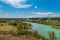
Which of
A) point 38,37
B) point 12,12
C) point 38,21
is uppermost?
point 12,12

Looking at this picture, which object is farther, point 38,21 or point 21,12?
point 38,21

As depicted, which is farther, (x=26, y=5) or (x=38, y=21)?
(x=38, y=21)

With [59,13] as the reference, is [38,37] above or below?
below

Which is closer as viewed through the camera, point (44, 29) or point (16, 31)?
point (16, 31)

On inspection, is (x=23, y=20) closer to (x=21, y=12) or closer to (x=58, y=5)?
(x=21, y=12)

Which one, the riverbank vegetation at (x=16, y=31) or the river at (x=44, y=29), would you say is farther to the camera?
the river at (x=44, y=29)

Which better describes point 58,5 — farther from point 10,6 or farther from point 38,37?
point 10,6

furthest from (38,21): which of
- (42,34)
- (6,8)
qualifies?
(6,8)

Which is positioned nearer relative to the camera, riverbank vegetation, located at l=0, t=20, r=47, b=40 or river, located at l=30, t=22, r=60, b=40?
riverbank vegetation, located at l=0, t=20, r=47, b=40

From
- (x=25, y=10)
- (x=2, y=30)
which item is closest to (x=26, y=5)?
(x=25, y=10)
